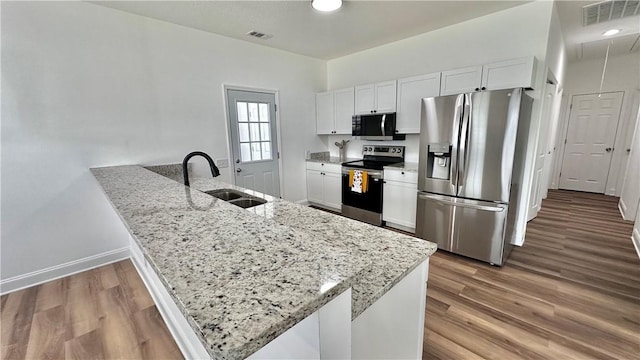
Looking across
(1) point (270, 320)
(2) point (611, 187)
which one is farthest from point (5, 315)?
(2) point (611, 187)

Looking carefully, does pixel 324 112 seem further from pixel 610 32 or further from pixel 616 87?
pixel 616 87

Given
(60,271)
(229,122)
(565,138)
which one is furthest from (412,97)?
(565,138)

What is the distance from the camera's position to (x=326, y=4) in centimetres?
244

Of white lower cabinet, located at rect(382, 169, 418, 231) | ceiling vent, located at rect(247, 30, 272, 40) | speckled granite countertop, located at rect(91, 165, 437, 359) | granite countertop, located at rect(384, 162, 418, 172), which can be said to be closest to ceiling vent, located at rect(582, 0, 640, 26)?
granite countertop, located at rect(384, 162, 418, 172)

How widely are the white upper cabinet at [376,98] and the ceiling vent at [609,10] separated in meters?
2.13

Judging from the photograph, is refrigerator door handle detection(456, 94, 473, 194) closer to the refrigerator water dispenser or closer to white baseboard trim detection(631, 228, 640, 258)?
the refrigerator water dispenser

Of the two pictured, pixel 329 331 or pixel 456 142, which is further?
pixel 456 142

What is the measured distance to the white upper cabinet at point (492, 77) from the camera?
2.51m

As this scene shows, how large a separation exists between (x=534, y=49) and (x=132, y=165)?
4.33 meters

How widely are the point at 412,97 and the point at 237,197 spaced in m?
2.55

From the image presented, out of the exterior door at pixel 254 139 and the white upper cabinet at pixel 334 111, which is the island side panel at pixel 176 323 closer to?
the exterior door at pixel 254 139

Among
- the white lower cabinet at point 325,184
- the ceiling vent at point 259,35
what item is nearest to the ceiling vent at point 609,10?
the white lower cabinet at point 325,184

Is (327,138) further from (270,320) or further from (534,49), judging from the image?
(270,320)

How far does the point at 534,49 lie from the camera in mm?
2693
